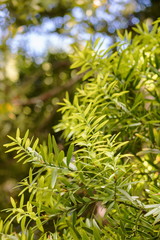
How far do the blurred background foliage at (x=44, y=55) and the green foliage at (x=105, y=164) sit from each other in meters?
0.98

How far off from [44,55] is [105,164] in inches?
61.3

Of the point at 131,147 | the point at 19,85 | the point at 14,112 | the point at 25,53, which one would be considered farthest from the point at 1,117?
the point at 131,147

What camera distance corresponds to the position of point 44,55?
5.99 feet

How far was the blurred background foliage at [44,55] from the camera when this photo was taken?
154 centimetres

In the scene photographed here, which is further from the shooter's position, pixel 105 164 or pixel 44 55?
pixel 44 55

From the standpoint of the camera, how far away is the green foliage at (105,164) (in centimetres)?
35

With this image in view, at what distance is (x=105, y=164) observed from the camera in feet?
1.12

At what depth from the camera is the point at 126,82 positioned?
487 mm

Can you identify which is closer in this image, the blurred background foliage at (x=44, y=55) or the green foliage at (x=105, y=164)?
the green foliage at (x=105, y=164)

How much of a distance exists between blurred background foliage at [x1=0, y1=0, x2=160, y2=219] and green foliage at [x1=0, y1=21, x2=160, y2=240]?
0.98 metres

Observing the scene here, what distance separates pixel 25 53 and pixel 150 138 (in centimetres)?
144

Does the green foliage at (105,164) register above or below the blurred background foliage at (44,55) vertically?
above

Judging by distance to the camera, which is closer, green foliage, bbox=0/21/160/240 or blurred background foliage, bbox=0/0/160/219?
green foliage, bbox=0/21/160/240

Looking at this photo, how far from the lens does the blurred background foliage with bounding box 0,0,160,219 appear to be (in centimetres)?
154
